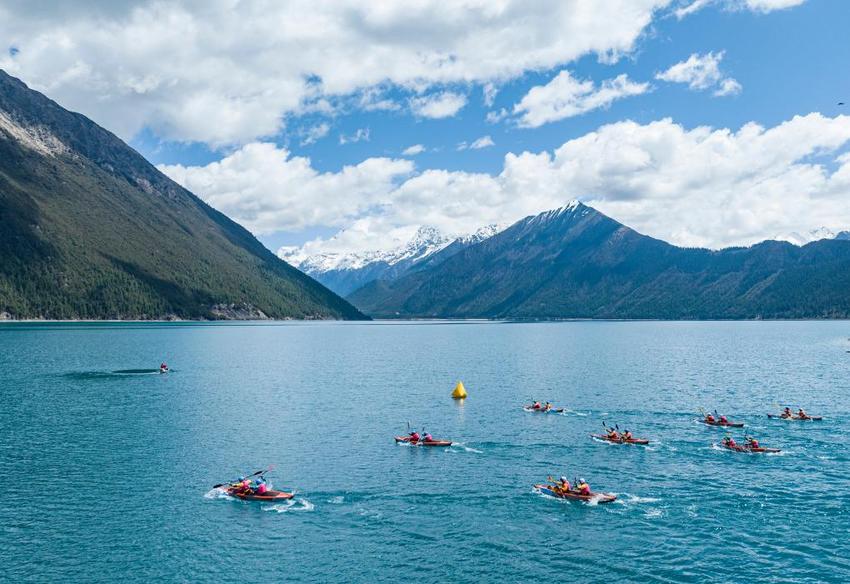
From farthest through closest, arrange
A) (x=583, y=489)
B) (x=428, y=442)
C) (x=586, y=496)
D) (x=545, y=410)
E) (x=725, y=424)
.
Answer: (x=545, y=410) → (x=725, y=424) → (x=428, y=442) → (x=583, y=489) → (x=586, y=496)

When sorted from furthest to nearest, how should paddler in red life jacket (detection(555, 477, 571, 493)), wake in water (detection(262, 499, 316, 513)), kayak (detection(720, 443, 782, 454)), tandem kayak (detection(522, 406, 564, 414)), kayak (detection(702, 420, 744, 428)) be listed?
tandem kayak (detection(522, 406, 564, 414)) < kayak (detection(702, 420, 744, 428)) < kayak (detection(720, 443, 782, 454)) < paddler in red life jacket (detection(555, 477, 571, 493)) < wake in water (detection(262, 499, 316, 513))

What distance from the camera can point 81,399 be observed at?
13050 centimetres

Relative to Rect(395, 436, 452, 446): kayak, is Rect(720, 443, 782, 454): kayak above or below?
above

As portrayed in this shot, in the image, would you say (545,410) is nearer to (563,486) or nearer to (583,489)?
(563,486)

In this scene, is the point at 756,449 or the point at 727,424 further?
the point at 727,424

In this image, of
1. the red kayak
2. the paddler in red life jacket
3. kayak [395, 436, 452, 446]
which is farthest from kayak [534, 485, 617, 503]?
the red kayak

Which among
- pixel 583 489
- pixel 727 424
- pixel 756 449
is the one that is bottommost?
pixel 583 489

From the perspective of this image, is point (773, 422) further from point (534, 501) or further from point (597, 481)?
point (534, 501)

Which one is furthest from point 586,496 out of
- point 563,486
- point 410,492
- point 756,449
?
point 756,449

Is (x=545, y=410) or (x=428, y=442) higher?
(x=545, y=410)

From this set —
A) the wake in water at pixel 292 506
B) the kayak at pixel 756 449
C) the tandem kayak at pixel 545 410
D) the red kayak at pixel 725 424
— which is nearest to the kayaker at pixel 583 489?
the wake in water at pixel 292 506

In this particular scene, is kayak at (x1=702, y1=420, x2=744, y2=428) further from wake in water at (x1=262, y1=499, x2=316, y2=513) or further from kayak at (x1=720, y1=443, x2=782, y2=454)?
wake in water at (x1=262, y1=499, x2=316, y2=513)

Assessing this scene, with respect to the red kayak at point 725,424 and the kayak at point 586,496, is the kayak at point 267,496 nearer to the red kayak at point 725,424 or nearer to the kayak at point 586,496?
the kayak at point 586,496

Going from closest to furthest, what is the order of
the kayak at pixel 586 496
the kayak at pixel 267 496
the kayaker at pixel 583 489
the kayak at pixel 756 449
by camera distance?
the kayak at pixel 586 496
the kayak at pixel 267 496
the kayaker at pixel 583 489
the kayak at pixel 756 449
